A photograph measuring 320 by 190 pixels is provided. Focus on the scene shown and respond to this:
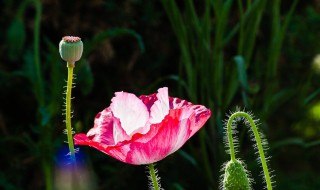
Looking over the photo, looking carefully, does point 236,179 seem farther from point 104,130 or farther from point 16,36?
point 16,36

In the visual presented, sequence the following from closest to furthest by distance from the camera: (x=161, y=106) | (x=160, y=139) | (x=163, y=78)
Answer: (x=160, y=139) < (x=161, y=106) < (x=163, y=78)

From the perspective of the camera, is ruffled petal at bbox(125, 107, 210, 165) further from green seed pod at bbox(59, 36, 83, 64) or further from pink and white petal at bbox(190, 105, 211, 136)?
green seed pod at bbox(59, 36, 83, 64)

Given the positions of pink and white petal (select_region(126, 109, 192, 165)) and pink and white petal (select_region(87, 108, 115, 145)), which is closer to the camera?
pink and white petal (select_region(126, 109, 192, 165))

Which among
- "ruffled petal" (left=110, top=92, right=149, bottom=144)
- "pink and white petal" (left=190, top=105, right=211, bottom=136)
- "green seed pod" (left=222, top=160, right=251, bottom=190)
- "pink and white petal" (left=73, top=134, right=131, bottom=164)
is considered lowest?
"green seed pod" (left=222, top=160, right=251, bottom=190)

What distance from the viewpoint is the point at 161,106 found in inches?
39.8

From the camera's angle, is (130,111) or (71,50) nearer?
(71,50)

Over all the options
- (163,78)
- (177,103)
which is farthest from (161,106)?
(163,78)

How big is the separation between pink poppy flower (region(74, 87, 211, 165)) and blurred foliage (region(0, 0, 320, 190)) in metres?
0.71

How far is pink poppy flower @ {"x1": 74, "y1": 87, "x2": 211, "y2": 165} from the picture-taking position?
0.88 meters

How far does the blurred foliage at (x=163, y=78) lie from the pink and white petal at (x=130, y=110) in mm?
702

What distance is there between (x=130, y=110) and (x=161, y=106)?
45 mm

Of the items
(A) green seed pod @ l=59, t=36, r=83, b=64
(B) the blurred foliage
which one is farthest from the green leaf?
(A) green seed pod @ l=59, t=36, r=83, b=64

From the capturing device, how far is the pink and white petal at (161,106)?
1005 mm

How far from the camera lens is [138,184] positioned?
223 cm
